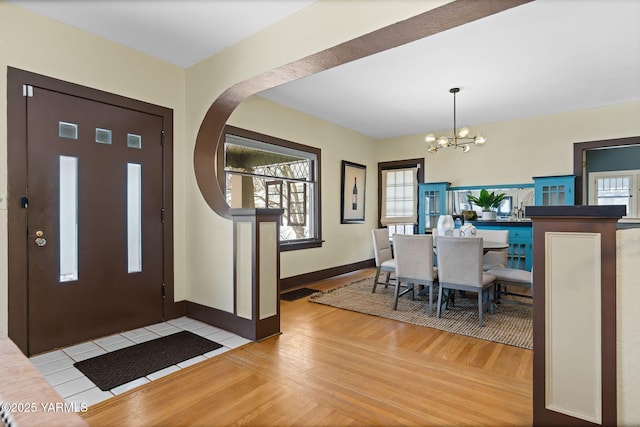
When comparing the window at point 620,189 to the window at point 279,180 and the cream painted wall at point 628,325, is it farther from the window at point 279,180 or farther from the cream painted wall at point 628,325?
the cream painted wall at point 628,325

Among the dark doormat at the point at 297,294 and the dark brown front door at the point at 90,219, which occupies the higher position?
the dark brown front door at the point at 90,219

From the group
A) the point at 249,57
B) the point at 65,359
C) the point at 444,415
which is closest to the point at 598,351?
the point at 444,415

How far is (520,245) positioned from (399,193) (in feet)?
7.70

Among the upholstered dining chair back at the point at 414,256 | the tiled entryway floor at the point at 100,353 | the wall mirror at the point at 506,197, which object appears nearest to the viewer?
the tiled entryway floor at the point at 100,353

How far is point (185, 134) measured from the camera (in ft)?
11.7

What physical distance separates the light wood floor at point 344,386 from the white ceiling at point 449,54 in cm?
264

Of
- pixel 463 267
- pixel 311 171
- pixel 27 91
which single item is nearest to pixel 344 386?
pixel 463 267

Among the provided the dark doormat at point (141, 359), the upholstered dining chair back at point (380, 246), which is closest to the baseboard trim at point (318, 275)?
the upholstered dining chair back at point (380, 246)

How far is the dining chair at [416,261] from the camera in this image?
3.64m

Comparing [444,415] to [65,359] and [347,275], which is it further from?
[347,275]

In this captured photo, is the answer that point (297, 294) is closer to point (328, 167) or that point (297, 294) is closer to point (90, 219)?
point (328, 167)

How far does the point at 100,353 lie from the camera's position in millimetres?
2654

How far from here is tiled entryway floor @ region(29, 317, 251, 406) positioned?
209 cm

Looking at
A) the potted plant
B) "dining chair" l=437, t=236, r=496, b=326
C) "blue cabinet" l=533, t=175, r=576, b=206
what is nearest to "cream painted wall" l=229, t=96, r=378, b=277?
the potted plant
